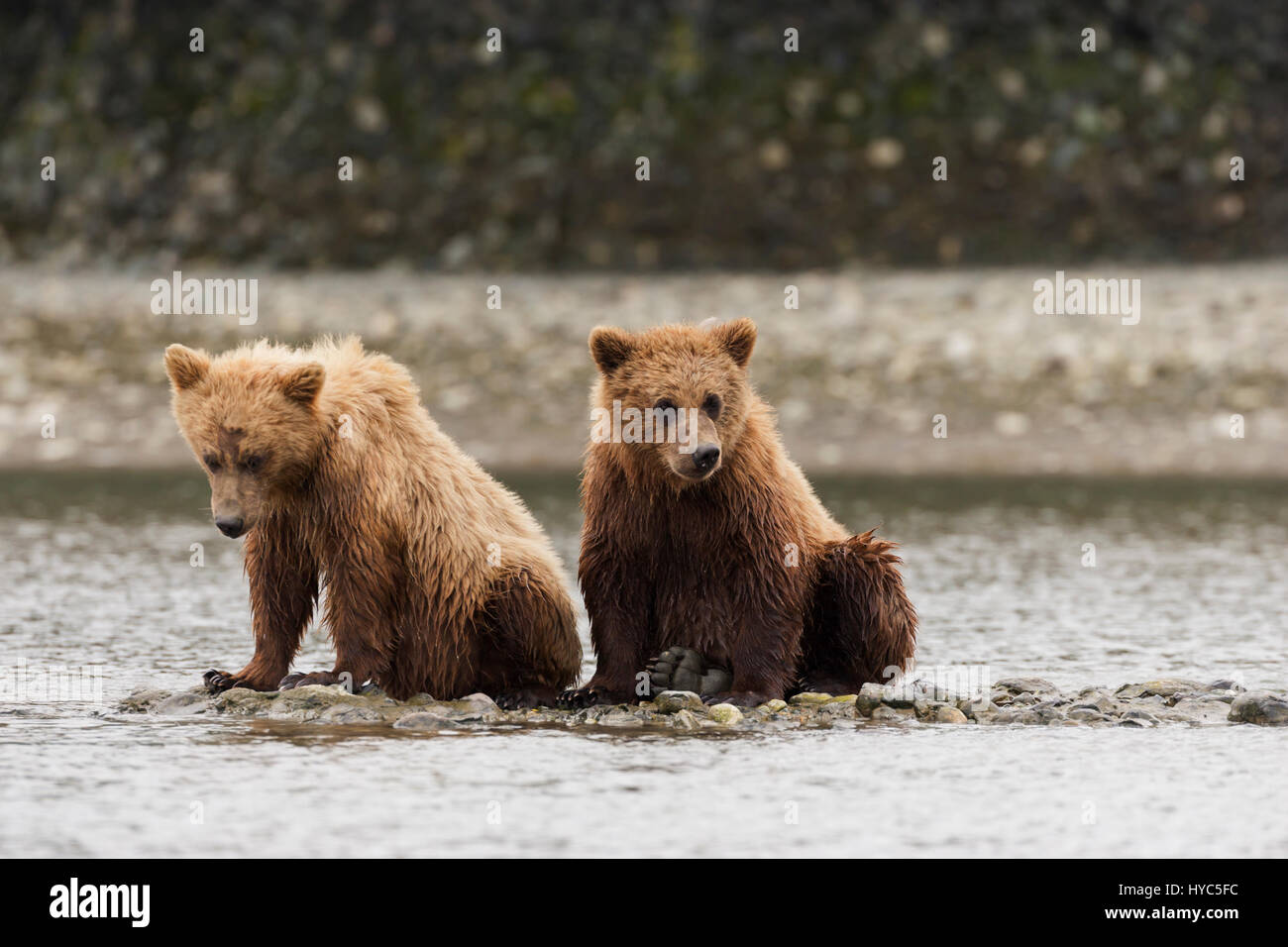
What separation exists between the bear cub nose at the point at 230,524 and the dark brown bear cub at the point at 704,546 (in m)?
1.59

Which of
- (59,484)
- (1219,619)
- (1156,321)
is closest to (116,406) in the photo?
(59,484)

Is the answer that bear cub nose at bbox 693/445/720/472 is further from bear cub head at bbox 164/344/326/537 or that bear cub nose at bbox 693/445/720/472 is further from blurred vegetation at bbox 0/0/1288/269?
blurred vegetation at bbox 0/0/1288/269

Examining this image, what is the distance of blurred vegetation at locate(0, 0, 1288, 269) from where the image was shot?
1059 inches

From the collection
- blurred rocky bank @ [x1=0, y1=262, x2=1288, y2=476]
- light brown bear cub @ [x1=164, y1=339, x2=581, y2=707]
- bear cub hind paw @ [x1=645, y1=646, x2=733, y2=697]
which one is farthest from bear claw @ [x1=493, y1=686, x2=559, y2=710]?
blurred rocky bank @ [x1=0, y1=262, x2=1288, y2=476]

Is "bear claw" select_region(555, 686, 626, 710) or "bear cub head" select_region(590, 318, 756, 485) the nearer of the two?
"bear cub head" select_region(590, 318, 756, 485)

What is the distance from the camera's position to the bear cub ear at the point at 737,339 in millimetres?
Answer: 8797

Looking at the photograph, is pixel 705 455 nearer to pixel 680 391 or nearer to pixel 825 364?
pixel 680 391

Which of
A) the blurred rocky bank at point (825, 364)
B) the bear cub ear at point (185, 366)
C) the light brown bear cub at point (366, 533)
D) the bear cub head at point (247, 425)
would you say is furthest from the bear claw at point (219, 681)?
the blurred rocky bank at point (825, 364)

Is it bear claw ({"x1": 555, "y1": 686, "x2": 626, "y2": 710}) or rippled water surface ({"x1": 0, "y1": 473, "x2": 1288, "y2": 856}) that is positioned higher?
bear claw ({"x1": 555, "y1": 686, "x2": 626, "y2": 710})

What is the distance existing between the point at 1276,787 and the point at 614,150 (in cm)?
2132

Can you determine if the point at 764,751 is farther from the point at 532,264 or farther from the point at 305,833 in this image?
the point at 532,264

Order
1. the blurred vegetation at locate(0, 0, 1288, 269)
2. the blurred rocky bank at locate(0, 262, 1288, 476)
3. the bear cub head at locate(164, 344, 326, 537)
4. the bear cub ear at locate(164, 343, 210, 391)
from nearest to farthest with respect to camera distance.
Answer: the bear cub head at locate(164, 344, 326, 537) < the bear cub ear at locate(164, 343, 210, 391) < the blurred rocky bank at locate(0, 262, 1288, 476) < the blurred vegetation at locate(0, 0, 1288, 269)

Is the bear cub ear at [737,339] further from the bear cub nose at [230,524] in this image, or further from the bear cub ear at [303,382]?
the bear cub nose at [230,524]

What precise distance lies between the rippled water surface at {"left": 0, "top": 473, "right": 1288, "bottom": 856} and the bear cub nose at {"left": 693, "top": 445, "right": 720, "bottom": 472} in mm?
A: 1179
